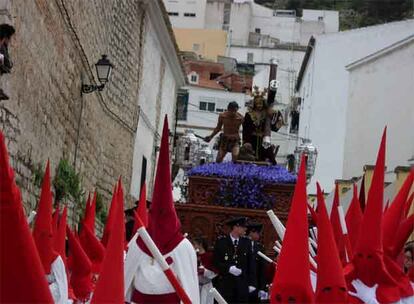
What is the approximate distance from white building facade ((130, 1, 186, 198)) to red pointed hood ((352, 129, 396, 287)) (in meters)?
17.9

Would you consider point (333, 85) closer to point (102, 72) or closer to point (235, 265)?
point (102, 72)

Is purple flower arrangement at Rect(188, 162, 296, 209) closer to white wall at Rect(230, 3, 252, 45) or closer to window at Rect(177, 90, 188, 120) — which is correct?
window at Rect(177, 90, 188, 120)

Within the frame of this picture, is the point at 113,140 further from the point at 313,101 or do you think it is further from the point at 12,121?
the point at 313,101

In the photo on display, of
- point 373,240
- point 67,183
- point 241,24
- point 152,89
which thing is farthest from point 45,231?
point 241,24

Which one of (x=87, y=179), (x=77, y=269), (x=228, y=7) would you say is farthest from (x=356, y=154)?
(x=228, y=7)

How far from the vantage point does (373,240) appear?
5719mm

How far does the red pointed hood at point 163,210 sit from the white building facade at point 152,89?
57.1 feet

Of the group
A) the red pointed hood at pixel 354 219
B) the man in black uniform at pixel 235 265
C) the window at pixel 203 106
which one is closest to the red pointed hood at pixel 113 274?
the red pointed hood at pixel 354 219

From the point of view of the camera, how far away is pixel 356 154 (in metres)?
30.1

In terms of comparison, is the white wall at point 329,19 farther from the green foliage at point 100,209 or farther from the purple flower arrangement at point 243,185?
the purple flower arrangement at point 243,185

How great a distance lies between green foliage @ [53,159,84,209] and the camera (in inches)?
524

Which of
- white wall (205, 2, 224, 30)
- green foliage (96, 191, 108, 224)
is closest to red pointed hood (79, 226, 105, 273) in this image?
green foliage (96, 191, 108, 224)

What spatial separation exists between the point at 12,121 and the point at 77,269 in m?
2.88

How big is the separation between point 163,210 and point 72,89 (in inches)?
350
